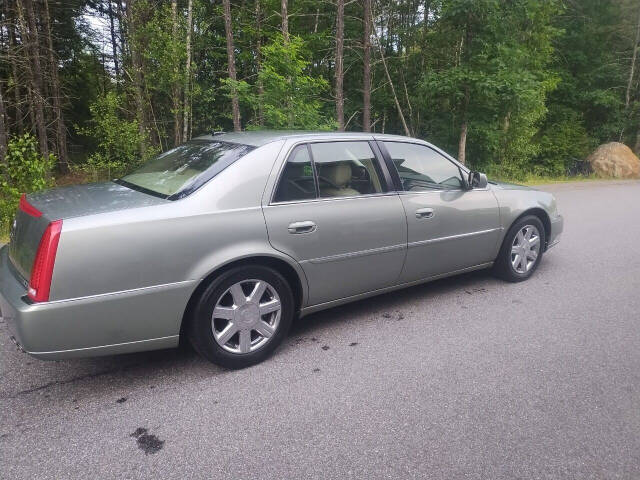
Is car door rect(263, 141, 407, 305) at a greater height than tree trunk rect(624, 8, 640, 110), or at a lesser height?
lesser

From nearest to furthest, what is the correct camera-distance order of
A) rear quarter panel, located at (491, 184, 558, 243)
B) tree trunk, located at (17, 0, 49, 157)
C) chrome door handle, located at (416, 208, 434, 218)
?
chrome door handle, located at (416, 208, 434, 218) → rear quarter panel, located at (491, 184, 558, 243) → tree trunk, located at (17, 0, 49, 157)

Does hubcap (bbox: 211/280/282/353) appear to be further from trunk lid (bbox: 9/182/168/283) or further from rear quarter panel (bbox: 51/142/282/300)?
trunk lid (bbox: 9/182/168/283)

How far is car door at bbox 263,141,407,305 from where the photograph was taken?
3225mm

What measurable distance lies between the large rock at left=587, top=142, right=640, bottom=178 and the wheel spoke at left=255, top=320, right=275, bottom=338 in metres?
22.8

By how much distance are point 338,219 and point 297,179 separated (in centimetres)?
43

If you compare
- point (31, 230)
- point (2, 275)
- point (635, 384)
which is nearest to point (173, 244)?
point (31, 230)

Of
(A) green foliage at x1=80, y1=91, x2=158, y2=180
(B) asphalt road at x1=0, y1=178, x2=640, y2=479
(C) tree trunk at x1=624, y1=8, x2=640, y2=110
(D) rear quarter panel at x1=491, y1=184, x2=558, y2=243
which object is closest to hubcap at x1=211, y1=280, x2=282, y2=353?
(B) asphalt road at x1=0, y1=178, x2=640, y2=479

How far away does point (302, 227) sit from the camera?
3230mm

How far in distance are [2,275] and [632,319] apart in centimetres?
488

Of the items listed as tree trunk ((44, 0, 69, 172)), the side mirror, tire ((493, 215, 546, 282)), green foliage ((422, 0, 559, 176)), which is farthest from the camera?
tree trunk ((44, 0, 69, 172))

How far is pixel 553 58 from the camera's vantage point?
23438mm

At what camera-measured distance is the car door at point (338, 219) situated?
3.22 m

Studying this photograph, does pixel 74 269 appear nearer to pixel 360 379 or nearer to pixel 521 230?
pixel 360 379

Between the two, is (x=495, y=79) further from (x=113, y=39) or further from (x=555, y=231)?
(x=113, y=39)
